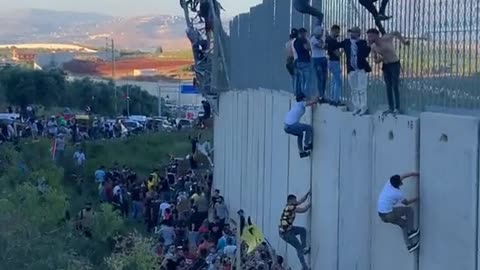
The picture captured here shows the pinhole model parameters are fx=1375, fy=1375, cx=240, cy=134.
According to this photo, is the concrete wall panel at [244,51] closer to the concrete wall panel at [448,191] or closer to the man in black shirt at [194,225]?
the man in black shirt at [194,225]

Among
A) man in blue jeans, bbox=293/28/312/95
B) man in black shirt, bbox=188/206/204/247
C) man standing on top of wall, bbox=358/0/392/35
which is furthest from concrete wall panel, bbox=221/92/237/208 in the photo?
man standing on top of wall, bbox=358/0/392/35

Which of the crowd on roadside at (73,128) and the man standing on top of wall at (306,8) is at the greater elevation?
the man standing on top of wall at (306,8)

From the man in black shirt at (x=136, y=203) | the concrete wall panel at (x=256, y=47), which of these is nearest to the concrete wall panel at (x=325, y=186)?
the concrete wall panel at (x=256, y=47)

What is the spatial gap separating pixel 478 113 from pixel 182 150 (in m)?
47.1

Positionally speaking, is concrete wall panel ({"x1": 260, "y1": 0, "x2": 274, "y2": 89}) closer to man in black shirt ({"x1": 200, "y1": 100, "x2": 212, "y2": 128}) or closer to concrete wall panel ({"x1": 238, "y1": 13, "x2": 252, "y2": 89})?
concrete wall panel ({"x1": 238, "y1": 13, "x2": 252, "y2": 89})

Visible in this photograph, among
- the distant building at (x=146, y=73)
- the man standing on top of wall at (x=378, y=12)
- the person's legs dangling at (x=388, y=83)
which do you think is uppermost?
the man standing on top of wall at (x=378, y=12)

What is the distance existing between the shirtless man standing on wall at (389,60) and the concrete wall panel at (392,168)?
0.74ft

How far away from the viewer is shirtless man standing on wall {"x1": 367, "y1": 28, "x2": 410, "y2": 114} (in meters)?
13.9

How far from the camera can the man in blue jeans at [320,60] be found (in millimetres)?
17828

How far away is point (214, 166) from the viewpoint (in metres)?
37.3

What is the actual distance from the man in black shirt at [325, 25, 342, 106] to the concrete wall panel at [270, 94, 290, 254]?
10.9ft

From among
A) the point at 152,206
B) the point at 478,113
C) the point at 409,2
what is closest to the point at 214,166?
the point at 152,206

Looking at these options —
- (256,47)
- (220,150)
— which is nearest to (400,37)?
(256,47)

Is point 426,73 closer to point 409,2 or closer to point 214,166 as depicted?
point 409,2
